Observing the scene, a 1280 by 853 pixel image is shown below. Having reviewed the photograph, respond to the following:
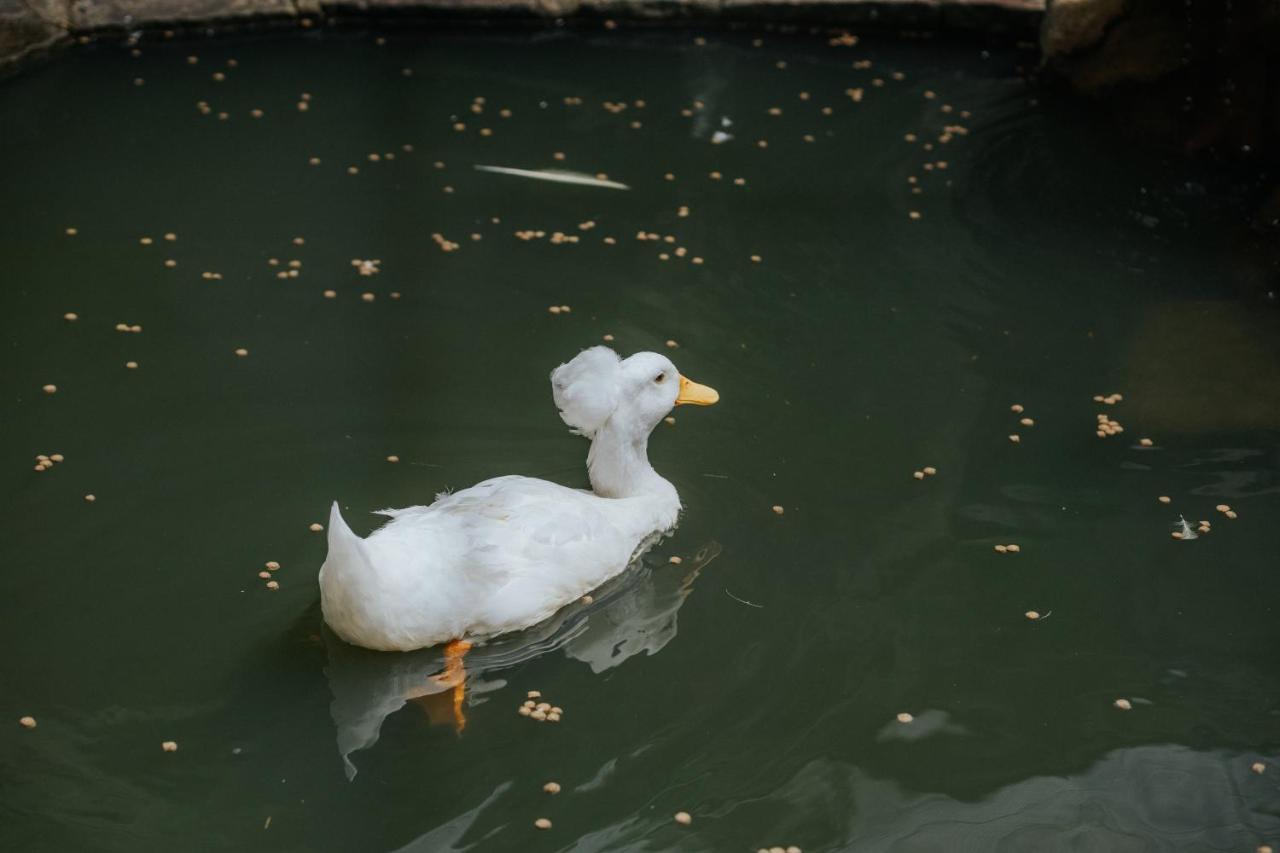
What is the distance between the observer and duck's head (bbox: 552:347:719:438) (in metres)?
4.54

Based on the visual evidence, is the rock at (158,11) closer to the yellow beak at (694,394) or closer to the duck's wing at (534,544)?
the yellow beak at (694,394)

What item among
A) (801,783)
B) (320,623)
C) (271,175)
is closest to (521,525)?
(320,623)

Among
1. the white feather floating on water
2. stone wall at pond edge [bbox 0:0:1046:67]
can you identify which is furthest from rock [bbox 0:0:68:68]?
the white feather floating on water

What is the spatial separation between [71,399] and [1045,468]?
3429mm

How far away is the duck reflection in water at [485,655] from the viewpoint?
13.1 feet

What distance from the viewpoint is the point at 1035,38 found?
865 cm

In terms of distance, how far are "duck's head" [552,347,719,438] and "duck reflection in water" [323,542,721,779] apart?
1.58 feet

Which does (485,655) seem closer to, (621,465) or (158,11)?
(621,465)

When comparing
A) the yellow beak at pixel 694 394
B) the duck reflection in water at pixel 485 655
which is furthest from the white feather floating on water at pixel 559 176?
the duck reflection in water at pixel 485 655

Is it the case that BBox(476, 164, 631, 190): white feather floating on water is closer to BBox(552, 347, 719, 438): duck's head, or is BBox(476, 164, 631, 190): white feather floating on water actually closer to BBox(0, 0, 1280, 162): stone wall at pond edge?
BBox(0, 0, 1280, 162): stone wall at pond edge

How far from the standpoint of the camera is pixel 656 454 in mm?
5160

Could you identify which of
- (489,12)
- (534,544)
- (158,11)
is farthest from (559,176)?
(534,544)

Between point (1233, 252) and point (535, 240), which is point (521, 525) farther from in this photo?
point (1233, 252)

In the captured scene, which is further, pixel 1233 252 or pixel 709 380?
pixel 1233 252
